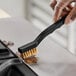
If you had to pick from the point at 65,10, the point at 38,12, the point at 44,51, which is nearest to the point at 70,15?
the point at 65,10

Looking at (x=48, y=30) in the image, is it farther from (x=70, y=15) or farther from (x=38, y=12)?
(x=38, y=12)

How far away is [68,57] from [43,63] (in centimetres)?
8

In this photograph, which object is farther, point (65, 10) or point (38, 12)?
point (38, 12)

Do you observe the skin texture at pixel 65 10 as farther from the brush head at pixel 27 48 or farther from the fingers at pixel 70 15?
the brush head at pixel 27 48

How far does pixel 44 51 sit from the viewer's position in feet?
2.38

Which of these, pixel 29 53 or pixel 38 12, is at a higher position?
pixel 29 53

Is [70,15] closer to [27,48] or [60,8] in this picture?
[60,8]

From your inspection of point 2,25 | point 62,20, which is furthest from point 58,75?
point 2,25

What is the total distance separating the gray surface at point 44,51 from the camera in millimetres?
625

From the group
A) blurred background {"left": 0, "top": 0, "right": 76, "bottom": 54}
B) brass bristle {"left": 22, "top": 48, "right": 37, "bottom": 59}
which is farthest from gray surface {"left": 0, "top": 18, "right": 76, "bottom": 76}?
blurred background {"left": 0, "top": 0, "right": 76, "bottom": 54}

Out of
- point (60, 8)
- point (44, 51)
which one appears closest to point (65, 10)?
point (60, 8)

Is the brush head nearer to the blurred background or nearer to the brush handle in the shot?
the brush handle

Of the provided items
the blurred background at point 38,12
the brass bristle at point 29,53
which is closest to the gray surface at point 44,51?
the brass bristle at point 29,53

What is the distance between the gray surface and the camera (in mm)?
625
